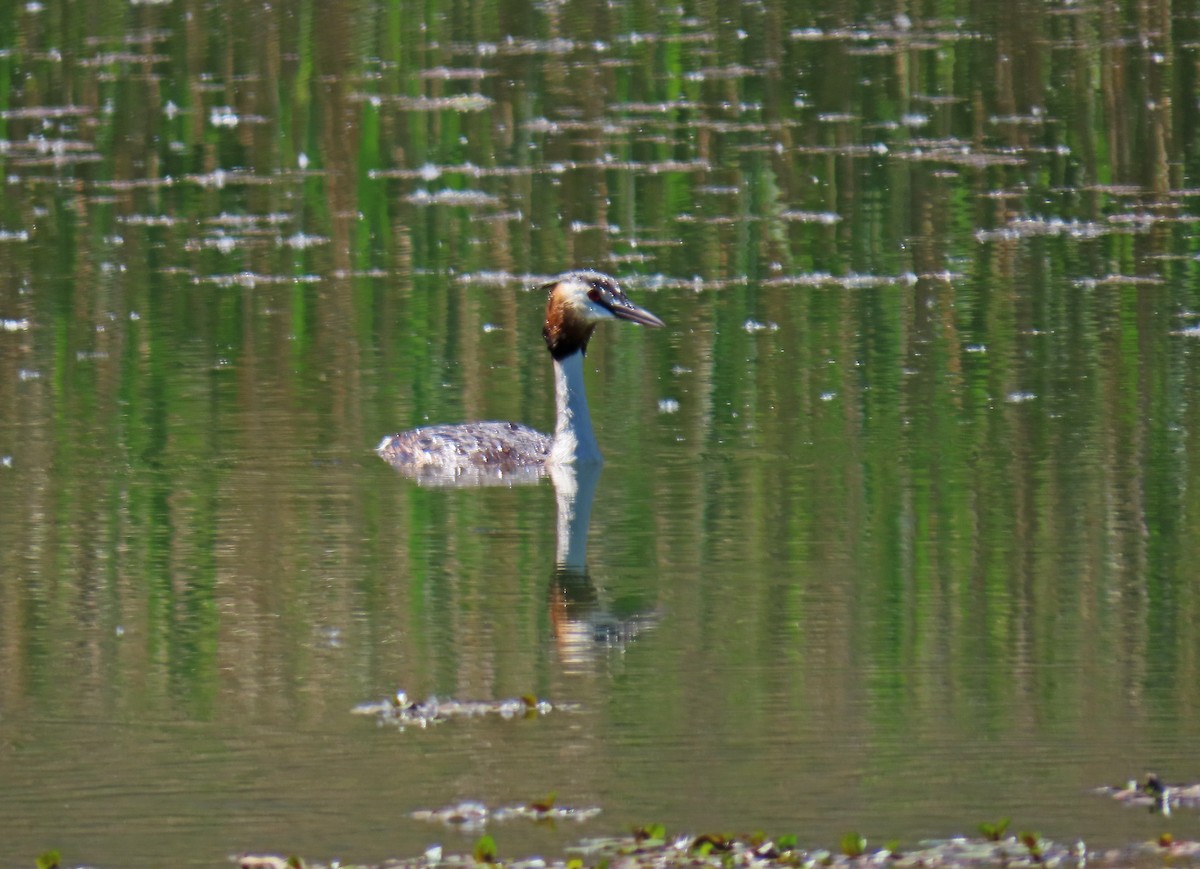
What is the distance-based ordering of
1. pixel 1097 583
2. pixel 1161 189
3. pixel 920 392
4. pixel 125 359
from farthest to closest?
1. pixel 1161 189
2. pixel 125 359
3. pixel 920 392
4. pixel 1097 583

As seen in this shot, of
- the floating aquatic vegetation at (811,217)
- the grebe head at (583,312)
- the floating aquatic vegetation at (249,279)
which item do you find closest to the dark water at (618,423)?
the floating aquatic vegetation at (811,217)

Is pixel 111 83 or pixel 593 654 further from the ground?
pixel 111 83

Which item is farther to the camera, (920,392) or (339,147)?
(339,147)

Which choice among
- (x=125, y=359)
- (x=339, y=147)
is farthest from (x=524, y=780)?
(x=339, y=147)

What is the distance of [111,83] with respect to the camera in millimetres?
24906

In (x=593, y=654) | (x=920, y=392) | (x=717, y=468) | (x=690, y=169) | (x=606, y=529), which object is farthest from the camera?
(x=690, y=169)

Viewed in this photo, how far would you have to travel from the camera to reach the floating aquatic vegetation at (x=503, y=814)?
23.3ft

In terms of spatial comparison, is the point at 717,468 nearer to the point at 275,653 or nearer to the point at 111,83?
the point at 275,653

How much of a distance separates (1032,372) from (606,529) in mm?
3741

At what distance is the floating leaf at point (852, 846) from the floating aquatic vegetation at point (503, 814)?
78 centimetres

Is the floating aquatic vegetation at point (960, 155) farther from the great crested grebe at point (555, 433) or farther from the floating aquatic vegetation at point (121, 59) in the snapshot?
the floating aquatic vegetation at point (121, 59)

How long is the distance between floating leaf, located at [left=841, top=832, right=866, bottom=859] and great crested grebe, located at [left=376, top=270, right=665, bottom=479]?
20.1 ft

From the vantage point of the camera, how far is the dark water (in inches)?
304

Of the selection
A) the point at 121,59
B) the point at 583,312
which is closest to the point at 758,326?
the point at 583,312
